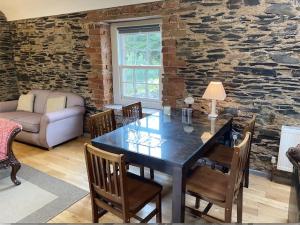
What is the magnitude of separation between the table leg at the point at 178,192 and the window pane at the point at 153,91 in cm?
230

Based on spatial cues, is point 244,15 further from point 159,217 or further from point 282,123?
point 159,217

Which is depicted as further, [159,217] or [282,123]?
[282,123]

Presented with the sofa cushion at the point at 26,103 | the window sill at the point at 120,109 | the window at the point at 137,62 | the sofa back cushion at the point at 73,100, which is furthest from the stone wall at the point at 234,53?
the sofa cushion at the point at 26,103

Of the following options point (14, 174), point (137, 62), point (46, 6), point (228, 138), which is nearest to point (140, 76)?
point (137, 62)

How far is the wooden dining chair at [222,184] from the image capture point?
1.76m

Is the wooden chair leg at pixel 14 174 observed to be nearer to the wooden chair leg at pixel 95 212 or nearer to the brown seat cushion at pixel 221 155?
the wooden chair leg at pixel 95 212

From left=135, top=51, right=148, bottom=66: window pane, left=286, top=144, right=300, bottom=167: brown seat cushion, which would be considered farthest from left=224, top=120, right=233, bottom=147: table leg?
left=135, top=51, right=148, bottom=66: window pane

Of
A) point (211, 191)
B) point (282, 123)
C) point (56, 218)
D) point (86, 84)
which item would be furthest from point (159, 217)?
point (86, 84)

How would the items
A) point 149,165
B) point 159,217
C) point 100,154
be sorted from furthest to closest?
point 159,217, point 149,165, point 100,154

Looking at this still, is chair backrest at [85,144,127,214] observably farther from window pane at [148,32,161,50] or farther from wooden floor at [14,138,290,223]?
window pane at [148,32,161,50]

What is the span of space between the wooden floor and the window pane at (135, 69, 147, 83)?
1.47 meters

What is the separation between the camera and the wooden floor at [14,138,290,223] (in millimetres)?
2291

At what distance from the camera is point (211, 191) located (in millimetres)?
1919

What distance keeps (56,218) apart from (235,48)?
2.65 m
